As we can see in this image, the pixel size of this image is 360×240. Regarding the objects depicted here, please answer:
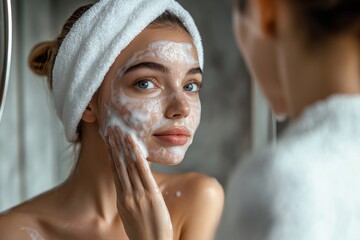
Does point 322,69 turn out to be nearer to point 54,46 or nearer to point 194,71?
point 194,71

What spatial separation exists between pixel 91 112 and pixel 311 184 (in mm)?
639

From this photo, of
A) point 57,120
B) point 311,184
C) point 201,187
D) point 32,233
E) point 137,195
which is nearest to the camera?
point 311,184

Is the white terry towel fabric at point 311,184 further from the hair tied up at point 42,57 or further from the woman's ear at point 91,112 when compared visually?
the hair tied up at point 42,57

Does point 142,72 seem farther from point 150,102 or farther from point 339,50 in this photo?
point 339,50

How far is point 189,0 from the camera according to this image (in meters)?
1.83

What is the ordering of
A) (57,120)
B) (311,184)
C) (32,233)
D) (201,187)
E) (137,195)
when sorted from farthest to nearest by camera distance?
(57,120)
(201,187)
(32,233)
(137,195)
(311,184)

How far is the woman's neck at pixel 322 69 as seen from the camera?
→ 491 millimetres

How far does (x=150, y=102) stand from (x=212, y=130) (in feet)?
2.84

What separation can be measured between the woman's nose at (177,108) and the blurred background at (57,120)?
2.69ft

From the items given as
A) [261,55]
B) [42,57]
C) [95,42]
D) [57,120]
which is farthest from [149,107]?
[57,120]

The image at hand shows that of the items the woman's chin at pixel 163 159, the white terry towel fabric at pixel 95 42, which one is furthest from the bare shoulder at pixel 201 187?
the white terry towel fabric at pixel 95 42

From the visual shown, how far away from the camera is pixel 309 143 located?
486 mm

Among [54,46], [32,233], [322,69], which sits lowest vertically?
[32,233]

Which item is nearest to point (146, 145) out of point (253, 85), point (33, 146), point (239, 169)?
point (239, 169)
